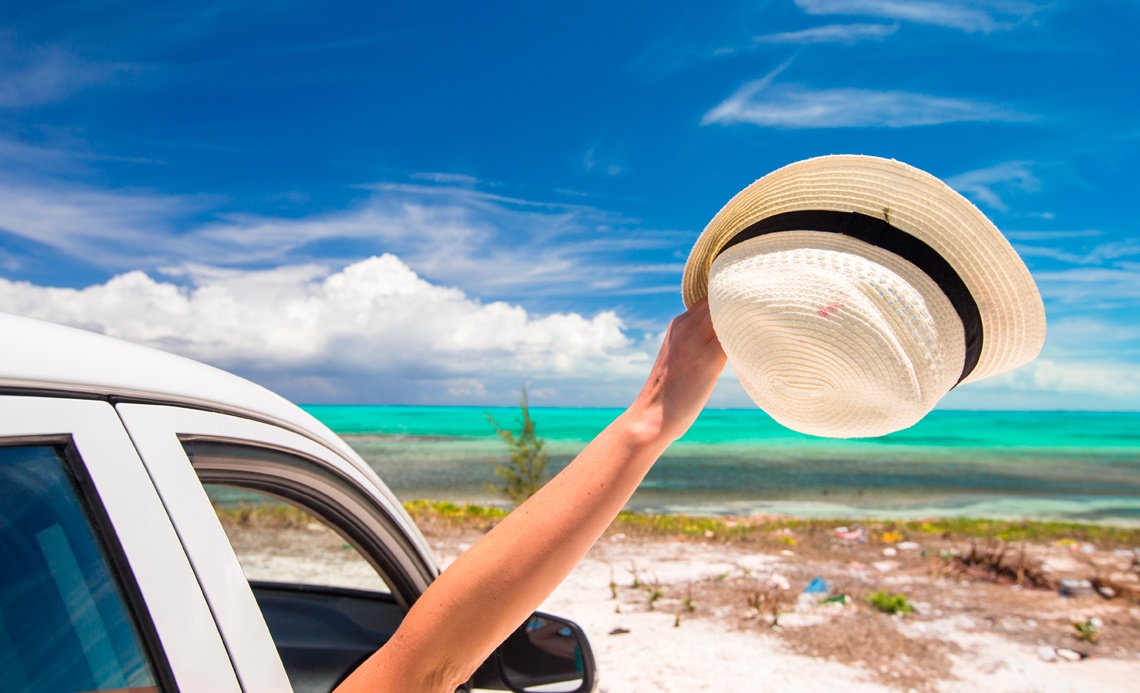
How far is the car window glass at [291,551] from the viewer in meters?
7.27

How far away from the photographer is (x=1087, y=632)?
18.2ft

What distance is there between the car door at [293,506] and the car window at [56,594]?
8 cm

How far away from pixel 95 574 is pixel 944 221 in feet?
4.01

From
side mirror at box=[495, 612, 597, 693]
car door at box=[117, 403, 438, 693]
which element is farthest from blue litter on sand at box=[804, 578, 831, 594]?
car door at box=[117, 403, 438, 693]

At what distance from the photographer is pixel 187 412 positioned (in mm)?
941

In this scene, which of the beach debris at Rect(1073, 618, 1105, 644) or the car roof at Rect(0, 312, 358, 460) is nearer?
the car roof at Rect(0, 312, 358, 460)

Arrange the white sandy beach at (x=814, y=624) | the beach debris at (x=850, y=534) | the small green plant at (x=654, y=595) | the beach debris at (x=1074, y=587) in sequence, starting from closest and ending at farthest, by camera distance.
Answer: the white sandy beach at (x=814, y=624)
the small green plant at (x=654, y=595)
the beach debris at (x=1074, y=587)
the beach debris at (x=850, y=534)

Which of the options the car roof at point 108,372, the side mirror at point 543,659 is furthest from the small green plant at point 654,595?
the car roof at point 108,372

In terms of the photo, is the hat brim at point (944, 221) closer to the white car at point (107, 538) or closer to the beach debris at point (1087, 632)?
the white car at point (107, 538)

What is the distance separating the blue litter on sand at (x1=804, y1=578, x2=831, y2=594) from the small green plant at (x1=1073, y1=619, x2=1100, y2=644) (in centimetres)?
198

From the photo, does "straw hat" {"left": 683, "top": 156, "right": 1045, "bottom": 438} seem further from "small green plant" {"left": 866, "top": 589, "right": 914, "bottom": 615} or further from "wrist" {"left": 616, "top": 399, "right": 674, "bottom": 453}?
"small green plant" {"left": 866, "top": 589, "right": 914, "bottom": 615}

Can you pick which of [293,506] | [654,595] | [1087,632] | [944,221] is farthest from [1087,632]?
[293,506]

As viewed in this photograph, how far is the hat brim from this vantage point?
43.1 inches

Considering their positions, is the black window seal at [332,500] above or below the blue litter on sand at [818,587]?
above
